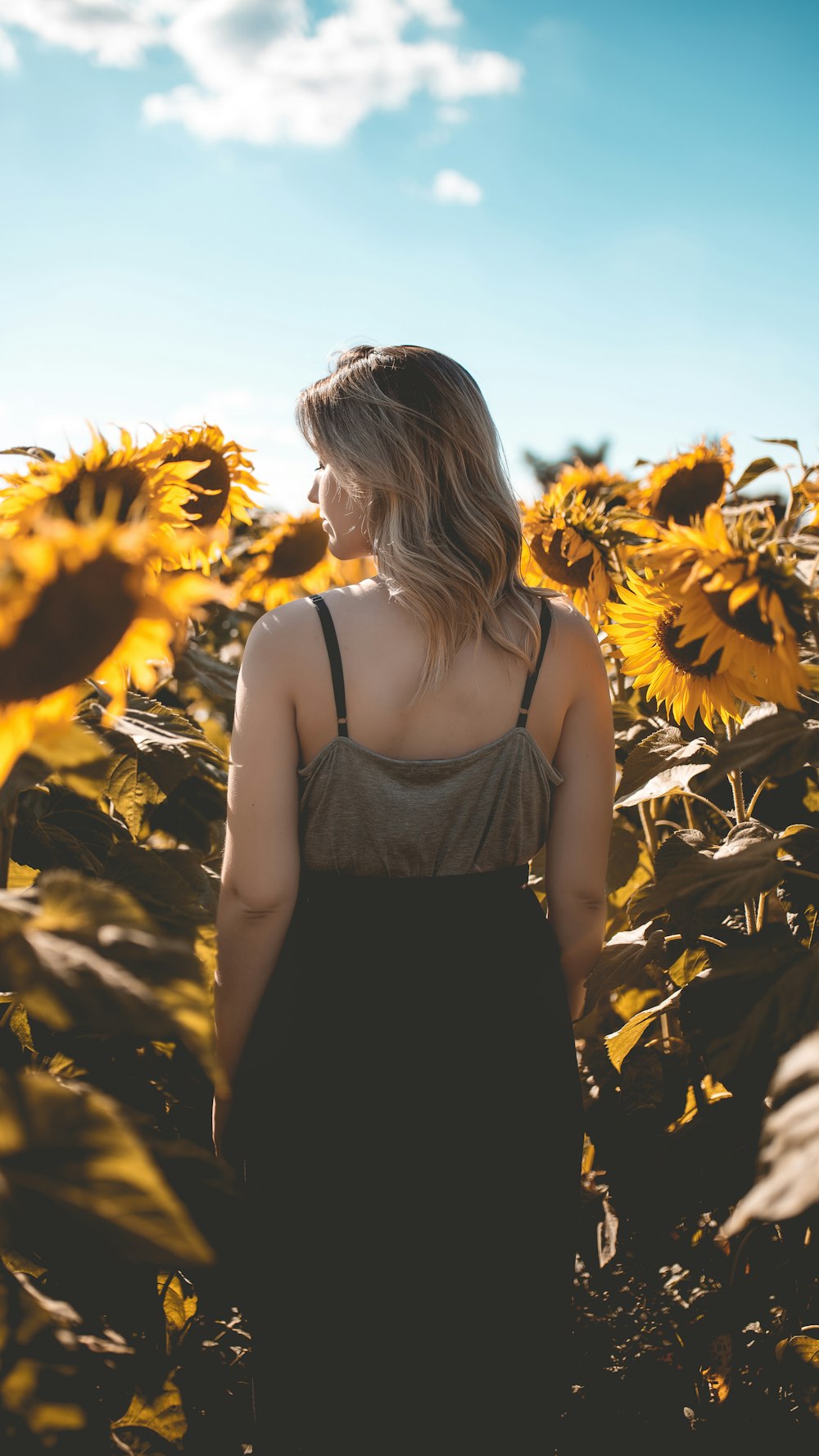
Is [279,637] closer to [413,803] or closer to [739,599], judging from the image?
[413,803]

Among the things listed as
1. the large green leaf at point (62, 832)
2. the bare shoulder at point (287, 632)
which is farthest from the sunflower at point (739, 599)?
the large green leaf at point (62, 832)

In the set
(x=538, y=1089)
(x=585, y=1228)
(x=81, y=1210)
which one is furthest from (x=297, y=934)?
(x=585, y=1228)

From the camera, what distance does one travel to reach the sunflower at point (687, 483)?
2600 millimetres

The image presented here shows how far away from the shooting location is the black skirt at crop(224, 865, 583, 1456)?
161cm

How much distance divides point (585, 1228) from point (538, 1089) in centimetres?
81

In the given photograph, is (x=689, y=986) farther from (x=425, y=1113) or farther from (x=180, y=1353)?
(x=180, y=1353)

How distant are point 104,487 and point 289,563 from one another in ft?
6.10

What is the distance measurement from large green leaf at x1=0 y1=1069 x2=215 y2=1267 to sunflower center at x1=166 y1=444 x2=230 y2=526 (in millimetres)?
1889

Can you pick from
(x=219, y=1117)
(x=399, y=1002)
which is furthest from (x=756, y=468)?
(x=219, y=1117)

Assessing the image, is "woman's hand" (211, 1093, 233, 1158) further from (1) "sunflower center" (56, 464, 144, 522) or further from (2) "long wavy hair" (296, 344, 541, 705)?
(1) "sunflower center" (56, 464, 144, 522)

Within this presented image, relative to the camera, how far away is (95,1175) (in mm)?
815

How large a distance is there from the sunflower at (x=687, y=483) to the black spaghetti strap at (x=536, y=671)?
0.93 m

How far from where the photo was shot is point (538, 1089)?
1.66 meters

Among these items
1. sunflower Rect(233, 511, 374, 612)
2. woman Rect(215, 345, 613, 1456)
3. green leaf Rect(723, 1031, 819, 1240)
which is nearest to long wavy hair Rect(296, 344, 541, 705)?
woman Rect(215, 345, 613, 1456)
